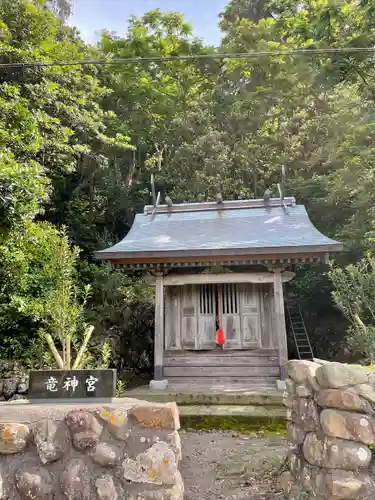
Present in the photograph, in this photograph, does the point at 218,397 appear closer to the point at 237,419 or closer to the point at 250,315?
the point at 237,419

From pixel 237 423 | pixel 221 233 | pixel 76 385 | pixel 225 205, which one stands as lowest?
pixel 237 423

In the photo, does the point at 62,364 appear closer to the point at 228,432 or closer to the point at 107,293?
the point at 228,432

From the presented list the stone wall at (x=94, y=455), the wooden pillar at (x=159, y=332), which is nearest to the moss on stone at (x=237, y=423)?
the wooden pillar at (x=159, y=332)

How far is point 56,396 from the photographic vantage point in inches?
127

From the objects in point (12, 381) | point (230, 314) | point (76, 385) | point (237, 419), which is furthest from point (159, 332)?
point (76, 385)

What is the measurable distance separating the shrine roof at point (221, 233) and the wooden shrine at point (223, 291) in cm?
2

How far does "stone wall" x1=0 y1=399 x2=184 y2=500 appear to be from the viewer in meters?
2.44

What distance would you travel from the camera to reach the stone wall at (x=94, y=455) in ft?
7.99

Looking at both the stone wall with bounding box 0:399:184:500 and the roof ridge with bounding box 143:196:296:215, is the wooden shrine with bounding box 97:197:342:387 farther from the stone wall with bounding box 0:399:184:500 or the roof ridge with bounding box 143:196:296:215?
the stone wall with bounding box 0:399:184:500

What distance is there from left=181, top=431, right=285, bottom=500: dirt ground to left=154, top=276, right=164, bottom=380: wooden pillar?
2.51m

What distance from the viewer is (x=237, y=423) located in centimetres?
663

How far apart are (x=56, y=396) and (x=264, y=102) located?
17.4 meters

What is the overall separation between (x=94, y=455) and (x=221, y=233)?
7.49m

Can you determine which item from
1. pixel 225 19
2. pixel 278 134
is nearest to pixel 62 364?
pixel 278 134
